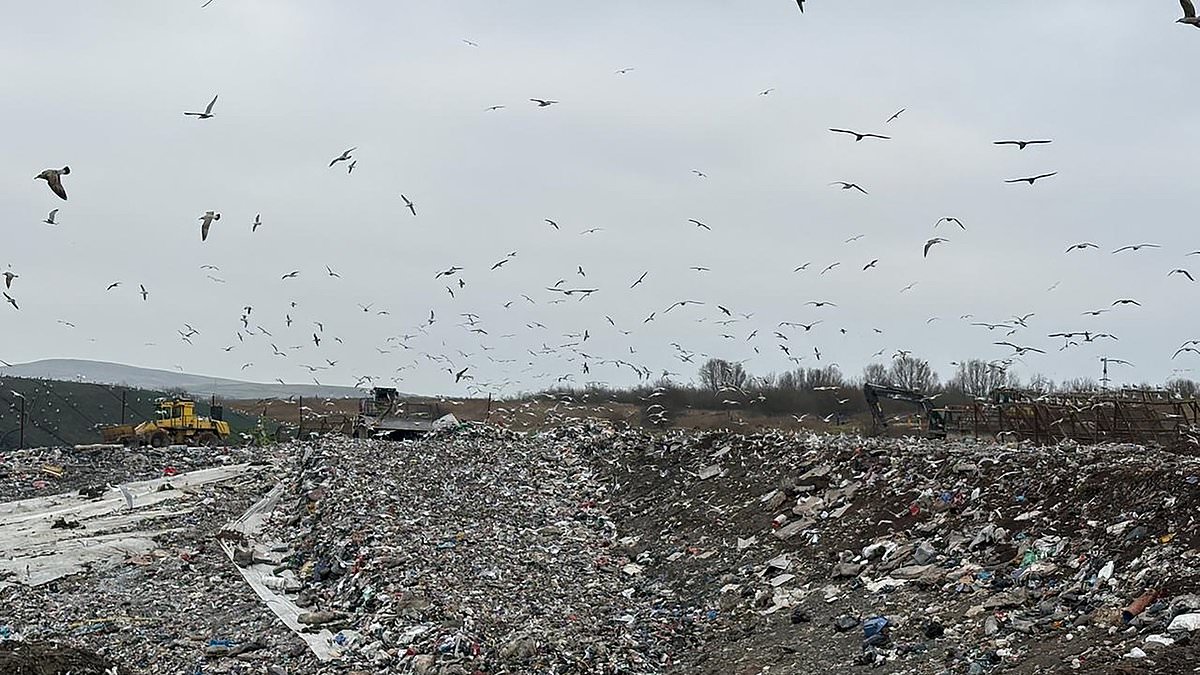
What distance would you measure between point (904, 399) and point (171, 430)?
1833 centimetres

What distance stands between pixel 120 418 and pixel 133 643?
26105 millimetres

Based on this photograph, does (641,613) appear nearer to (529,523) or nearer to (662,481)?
(529,523)

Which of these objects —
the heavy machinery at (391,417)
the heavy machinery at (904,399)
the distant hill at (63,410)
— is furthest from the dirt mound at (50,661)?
the distant hill at (63,410)

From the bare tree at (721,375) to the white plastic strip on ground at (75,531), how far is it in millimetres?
13098

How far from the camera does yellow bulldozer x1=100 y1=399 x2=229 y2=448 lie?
27.0 metres

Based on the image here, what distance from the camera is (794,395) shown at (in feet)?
76.0

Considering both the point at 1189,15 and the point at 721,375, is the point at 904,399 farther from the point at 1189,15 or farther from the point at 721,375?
the point at 1189,15

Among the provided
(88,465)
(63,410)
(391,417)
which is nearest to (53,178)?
(88,465)

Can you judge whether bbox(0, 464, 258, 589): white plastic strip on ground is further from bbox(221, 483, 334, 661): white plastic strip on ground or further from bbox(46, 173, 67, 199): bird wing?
bbox(46, 173, 67, 199): bird wing

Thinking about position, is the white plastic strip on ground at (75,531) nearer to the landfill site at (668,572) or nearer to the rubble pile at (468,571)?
the landfill site at (668,572)

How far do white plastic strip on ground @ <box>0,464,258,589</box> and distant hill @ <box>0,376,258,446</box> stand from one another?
1115 centimetres

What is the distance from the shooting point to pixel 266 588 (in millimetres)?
9492

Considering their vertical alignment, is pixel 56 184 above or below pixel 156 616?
above

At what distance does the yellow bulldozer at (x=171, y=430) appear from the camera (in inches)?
1062
